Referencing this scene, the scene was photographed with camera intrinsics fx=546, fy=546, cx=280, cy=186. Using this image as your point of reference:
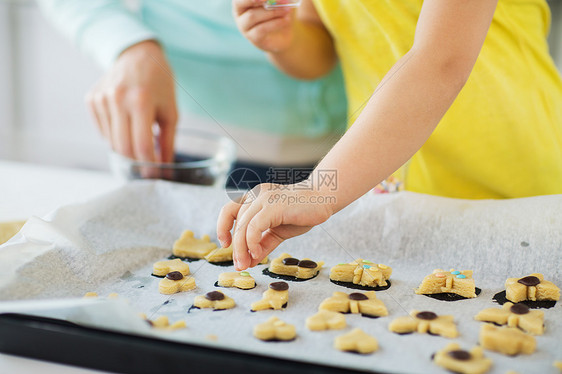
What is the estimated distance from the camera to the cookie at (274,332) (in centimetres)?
48

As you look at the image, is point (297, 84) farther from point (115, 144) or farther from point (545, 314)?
point (545, 314)

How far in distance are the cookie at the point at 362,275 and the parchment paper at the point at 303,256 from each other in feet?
0.04

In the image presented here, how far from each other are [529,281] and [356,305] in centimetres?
19

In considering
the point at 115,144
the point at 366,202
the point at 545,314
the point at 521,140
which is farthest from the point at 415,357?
the point at 115,144

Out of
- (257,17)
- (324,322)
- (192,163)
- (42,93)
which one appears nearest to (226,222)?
(324,322)

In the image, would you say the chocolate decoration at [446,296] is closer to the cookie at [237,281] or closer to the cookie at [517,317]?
the cookie at [517,317]

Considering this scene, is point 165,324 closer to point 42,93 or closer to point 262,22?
point 262,22

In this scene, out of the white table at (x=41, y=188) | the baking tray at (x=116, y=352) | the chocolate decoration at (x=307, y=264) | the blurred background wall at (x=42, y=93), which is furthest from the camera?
the blurred background wall at (x=42, y=93)

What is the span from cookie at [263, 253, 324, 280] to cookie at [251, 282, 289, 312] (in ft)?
0.17

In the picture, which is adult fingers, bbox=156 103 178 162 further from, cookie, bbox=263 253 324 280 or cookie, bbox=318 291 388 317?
cookie, bbox=318 291 388 317

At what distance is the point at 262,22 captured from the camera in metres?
0.65

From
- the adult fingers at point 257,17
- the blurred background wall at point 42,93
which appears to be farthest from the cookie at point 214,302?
the blurred background wall at point 42,93

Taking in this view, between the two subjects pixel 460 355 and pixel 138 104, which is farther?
pixel 138 104

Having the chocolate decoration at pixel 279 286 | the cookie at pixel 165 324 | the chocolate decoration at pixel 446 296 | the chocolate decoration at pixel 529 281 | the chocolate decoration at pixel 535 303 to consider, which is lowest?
the cookie at pixel 165 324
